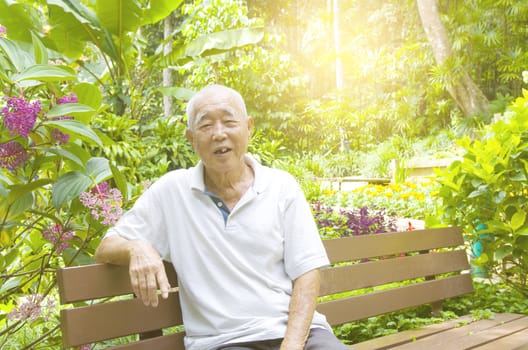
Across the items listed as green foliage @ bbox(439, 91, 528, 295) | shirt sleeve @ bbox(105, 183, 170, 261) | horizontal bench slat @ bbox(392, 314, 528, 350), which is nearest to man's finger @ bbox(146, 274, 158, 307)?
shirt sleeve @ bbox(105, 183, 170, 261)

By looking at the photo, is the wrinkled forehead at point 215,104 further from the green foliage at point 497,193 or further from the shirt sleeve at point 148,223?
the green foliage at point 497,193

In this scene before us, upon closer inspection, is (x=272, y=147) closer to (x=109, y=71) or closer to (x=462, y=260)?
(x=109, y=71)

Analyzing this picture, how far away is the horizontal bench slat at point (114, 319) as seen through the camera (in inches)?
64.9

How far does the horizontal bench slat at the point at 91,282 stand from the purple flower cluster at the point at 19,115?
0.44 m

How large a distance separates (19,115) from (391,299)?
1.95 m

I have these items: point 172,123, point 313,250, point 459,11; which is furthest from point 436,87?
point 313,250

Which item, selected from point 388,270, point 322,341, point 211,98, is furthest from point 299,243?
point 388,270

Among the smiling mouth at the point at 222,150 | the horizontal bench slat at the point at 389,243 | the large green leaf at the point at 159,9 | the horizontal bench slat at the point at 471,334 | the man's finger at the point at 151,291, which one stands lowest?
the horizontal bench slat at the point at 471,334

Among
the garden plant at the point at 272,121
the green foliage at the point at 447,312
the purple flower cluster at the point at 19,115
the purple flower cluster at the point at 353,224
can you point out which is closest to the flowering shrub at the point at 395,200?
the garden plant at the point at 272,121

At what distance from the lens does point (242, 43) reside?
6.29m

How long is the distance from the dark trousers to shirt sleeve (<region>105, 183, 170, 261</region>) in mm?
413

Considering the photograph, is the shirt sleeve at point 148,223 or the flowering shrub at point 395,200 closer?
the shirt sleeve at point 148,223

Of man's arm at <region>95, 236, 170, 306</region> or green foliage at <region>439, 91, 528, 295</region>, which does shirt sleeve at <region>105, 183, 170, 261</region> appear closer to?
man's arm at <region>95, 236, 170, 306</region>

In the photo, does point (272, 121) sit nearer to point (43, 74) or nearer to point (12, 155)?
point (12, 155)
